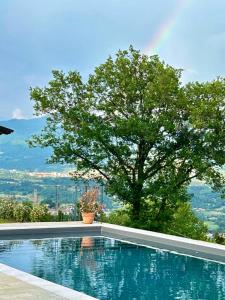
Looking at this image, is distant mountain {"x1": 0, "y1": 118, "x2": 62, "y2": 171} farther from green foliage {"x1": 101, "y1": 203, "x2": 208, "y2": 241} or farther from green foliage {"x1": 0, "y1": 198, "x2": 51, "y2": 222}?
green foliage {"x1": 0, "y1": 198, "x2": 51, "y2": 222}

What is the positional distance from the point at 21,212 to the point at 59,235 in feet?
7.07

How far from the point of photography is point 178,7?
20219 millimetres

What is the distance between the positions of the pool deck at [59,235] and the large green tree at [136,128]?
252 centimetres

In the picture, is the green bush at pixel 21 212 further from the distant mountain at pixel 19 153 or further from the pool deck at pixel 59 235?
the distant mountain at pixel 19 153

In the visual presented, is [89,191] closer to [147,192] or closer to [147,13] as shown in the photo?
[147,192]

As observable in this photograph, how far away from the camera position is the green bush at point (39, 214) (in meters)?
16.9

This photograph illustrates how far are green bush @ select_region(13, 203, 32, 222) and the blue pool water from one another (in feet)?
8.36

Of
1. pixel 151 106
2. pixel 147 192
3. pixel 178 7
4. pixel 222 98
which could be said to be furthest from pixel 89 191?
pixel 178 7

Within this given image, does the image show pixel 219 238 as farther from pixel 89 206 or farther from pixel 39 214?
pixel 39 214

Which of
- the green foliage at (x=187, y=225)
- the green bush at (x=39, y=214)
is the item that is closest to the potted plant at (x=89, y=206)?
the green bush at (x=39, y=214)

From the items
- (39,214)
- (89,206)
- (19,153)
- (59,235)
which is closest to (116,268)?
(59,235)

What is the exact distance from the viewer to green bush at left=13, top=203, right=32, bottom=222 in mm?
16772

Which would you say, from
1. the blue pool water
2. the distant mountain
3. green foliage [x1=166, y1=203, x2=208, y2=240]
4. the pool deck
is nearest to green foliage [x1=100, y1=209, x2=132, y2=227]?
green foliage [x1=166, y1=203, x2=208, y2=240]

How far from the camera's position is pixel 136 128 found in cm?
1698
